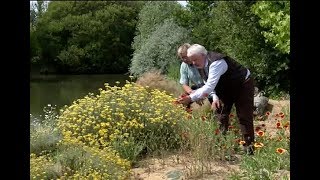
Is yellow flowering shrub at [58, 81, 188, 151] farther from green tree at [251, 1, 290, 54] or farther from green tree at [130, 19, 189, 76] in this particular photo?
green tree at [130, 19, 189, 76]

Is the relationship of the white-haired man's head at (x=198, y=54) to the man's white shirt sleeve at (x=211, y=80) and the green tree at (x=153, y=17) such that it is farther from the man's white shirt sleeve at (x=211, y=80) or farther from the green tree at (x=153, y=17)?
the green tree at (x=153, y=17)

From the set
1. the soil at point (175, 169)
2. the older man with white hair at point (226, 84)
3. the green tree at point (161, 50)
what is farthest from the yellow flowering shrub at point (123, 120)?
the green tree at point (161, 50)

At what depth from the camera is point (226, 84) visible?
5.22 meters

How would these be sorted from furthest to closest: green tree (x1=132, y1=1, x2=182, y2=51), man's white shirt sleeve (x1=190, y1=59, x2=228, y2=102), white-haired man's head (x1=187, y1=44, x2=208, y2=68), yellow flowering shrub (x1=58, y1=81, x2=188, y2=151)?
green tree (x1=132, y1=1, x2=182, y2=51) → yellow flowering shrub (x1=58, y1=81, x2=188, y2=151) → white-haired man's head (x1=187, y1=44, x2=208, y2=68) → man's white shirt sleeve (x1=190, y1=59, x2=228, y2=102)

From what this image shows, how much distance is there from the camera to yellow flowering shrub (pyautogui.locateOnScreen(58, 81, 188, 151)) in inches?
219

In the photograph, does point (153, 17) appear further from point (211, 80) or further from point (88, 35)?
point (211, 80)

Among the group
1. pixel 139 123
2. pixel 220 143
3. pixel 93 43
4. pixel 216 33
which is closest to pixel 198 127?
pixel 220 143

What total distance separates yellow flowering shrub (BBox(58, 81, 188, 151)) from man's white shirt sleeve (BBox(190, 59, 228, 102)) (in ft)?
2.81

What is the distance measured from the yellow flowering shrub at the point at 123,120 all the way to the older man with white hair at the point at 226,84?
2.31ft

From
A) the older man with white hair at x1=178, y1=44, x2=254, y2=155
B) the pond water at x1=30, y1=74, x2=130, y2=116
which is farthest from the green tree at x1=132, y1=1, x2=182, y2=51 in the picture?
the older man with white hair at x1=178, y1=44, x2=254, y2=155
